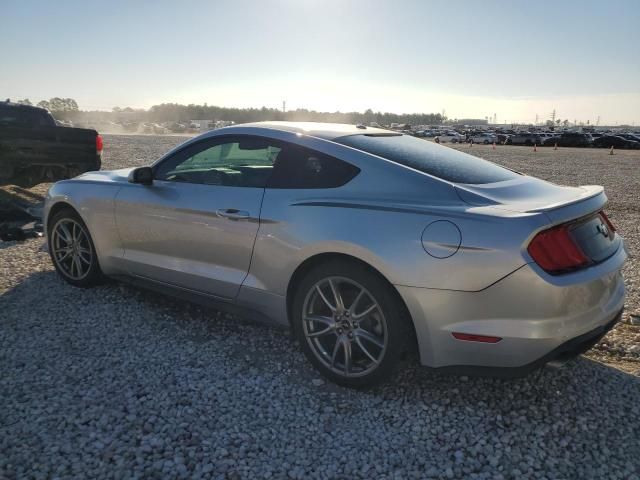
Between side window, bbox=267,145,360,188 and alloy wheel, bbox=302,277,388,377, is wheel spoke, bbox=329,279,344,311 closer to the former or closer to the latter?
alloy wheel, bbox=302,277,388,377

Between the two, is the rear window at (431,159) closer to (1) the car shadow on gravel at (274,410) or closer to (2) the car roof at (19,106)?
(1) the car shadow on gravel at (274,410)

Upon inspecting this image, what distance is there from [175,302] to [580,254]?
327 centimetres

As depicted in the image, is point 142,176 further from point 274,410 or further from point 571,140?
point 571,140

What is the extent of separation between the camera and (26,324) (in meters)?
4.06

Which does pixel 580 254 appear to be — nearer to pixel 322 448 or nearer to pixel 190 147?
pixel 322 448

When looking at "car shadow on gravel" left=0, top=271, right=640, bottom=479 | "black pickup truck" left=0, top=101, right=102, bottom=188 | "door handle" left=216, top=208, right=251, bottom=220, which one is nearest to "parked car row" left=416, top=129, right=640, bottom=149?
"black pickup truck" left=0, top=101, right=102, bottom=188

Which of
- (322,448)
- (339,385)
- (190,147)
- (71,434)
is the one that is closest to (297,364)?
(339,385)

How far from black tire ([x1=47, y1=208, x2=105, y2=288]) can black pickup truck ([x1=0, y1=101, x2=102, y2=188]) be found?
5046 millimetres

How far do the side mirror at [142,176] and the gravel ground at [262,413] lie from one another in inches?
44.4

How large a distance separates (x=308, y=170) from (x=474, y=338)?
1488mm

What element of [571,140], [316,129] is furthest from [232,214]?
[571,140]

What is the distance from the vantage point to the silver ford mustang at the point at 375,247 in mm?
2625

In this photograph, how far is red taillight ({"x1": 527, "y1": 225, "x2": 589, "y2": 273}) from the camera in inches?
101

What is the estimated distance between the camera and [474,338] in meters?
2.69
